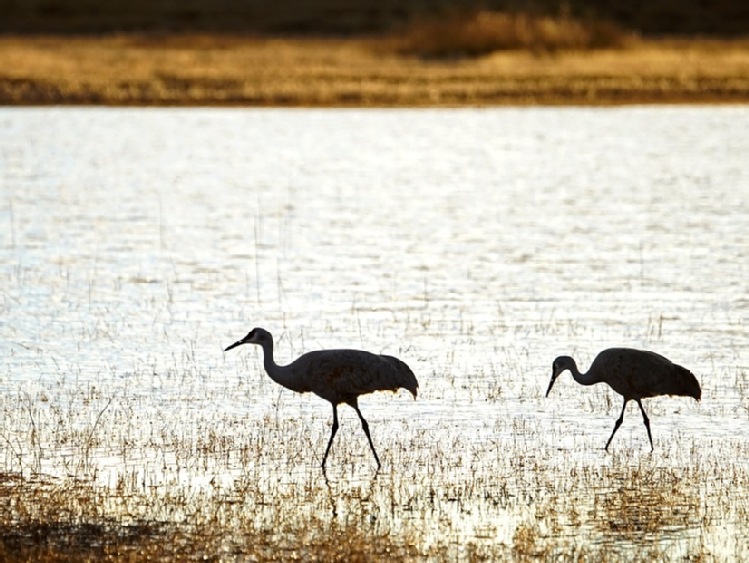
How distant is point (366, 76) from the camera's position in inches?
1734

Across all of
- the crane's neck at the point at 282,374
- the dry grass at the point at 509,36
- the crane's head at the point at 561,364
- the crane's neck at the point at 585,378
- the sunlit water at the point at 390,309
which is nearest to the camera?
the sunlit water at the point at 390,309

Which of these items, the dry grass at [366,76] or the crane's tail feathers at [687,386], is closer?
the crane's tail feathers at [687,386]

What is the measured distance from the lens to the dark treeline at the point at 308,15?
2724 inches

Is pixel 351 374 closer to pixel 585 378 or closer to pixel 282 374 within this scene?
pixel 282 374

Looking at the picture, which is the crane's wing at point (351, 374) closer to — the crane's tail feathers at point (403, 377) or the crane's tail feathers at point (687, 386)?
the crane's tail feathers at point (403, 377)

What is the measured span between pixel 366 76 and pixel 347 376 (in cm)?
3423

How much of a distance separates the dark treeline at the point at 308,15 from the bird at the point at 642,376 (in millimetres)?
57308

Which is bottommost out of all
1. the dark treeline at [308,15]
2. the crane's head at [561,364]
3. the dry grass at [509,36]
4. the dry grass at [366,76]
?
the crane's head at [561,364]

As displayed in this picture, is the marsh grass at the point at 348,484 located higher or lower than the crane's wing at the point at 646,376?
lower

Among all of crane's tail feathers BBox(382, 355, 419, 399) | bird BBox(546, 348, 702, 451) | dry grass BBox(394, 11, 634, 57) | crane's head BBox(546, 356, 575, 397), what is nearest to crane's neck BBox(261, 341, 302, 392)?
crane's tail feathers BBox(382, 355, 419, 399)

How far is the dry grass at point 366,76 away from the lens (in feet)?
132

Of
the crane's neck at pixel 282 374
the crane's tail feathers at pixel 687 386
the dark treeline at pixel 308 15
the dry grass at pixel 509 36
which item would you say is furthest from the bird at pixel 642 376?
the dark treeline at pixel 308 15

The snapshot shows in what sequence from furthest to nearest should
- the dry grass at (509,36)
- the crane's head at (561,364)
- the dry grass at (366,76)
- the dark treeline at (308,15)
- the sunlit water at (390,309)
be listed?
1. the dark treeline at (308,15)
2. the dry grass at (509,36)
3. the dry grass at (366,76)
4. the crane's head at (561,364)
5. the sunlit water at (390,309)

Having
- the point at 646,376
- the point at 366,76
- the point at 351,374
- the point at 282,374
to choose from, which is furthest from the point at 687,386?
the point at 366,76
